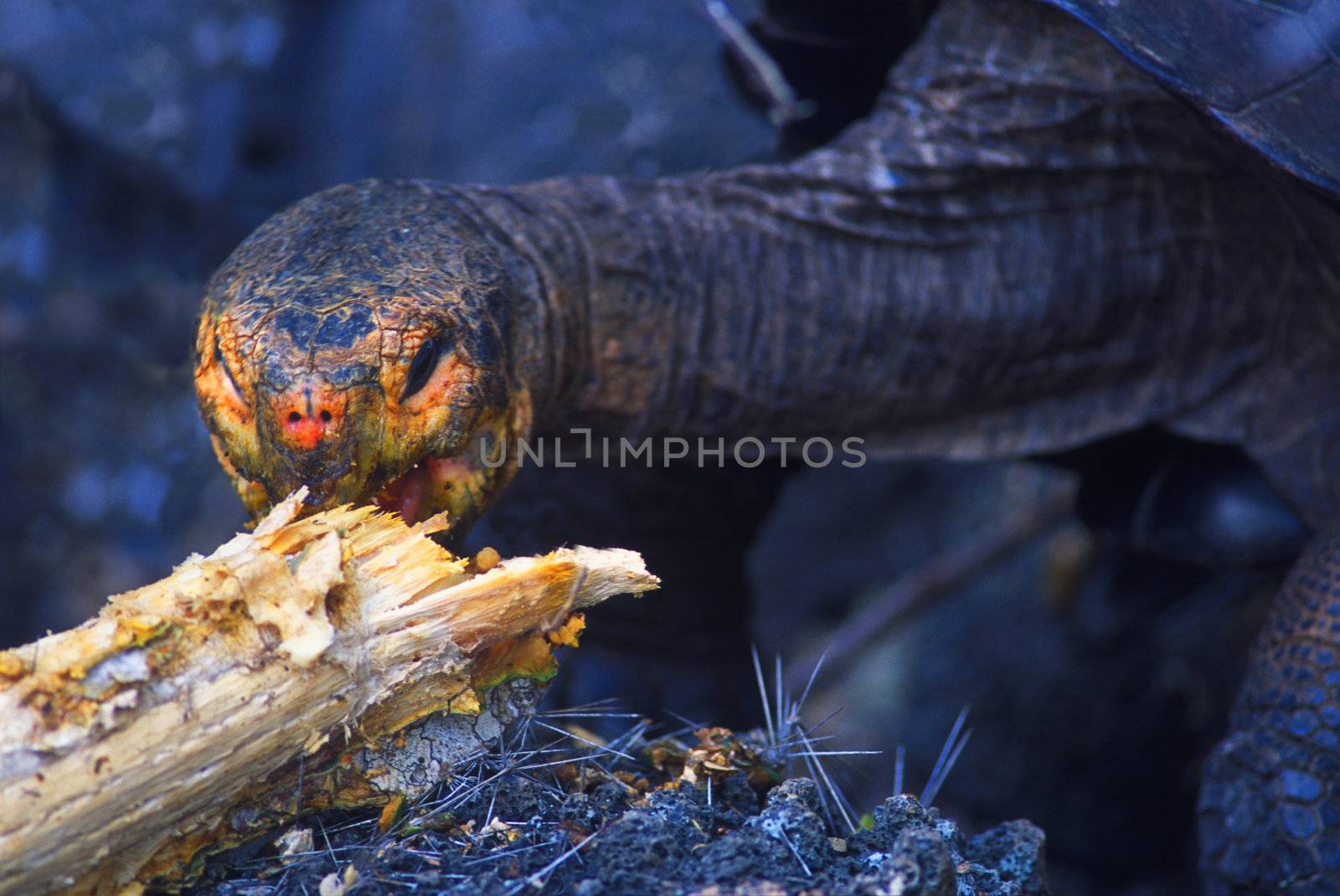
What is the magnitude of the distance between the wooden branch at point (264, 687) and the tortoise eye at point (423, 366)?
0.55 ft

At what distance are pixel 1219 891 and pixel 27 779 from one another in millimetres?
1778

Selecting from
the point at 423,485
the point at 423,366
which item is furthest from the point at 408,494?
the point at 423,366

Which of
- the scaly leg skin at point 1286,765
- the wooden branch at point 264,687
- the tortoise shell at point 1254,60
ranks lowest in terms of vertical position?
the scaly leg skin at point 1286,765

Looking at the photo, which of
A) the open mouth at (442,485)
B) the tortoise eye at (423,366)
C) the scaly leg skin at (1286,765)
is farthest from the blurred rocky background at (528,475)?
the tortoise eye at (423,366)

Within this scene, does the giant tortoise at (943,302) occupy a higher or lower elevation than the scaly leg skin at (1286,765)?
higher

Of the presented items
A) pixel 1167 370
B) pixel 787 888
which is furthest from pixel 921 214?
pixel 787 888

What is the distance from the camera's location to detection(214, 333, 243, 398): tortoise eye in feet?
4.76

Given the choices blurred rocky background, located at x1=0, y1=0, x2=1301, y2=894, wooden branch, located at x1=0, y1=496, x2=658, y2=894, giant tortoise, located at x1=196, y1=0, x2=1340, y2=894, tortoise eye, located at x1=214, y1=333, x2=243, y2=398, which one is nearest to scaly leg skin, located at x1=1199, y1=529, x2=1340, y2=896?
giant tortoise, located at x1=196, y1=0, x2=1340, y2=894

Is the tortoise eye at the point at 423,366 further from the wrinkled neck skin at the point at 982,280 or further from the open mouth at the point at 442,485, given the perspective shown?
the wrinkled neck skin at the point at 982,280

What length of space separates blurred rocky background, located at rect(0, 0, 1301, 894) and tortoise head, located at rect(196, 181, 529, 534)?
93 cm

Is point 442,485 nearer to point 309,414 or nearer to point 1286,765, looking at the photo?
point 309,414

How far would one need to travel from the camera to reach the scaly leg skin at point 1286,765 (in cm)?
183

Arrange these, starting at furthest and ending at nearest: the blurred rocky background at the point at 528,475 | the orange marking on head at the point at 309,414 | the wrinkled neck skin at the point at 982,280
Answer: the blurred rocky background at the point at 528,475 → the wrinkled neck skin at the point at 982,280 → the orange marking on head at the point at 309,414

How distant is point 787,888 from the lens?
1269mm
